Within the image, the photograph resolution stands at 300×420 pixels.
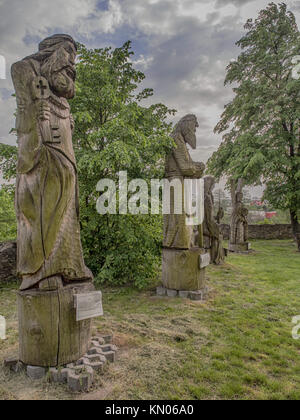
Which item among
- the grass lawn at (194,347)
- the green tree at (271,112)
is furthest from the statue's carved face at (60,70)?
the green tree at (271,112)

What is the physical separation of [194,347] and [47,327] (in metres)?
1.84

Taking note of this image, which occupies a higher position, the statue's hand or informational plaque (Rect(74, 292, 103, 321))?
the statue's hand

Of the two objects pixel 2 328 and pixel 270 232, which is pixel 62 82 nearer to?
pixel 2 328

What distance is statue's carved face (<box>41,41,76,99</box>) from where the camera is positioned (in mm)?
2771

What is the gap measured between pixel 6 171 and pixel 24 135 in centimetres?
336

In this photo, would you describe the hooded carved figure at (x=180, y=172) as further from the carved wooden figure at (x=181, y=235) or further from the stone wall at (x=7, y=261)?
the stone wall at (x=7, y=261)

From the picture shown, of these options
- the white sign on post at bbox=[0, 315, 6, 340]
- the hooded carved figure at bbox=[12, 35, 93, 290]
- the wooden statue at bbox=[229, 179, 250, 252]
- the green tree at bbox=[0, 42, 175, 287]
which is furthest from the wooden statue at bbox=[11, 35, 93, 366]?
the wooden statue at bbox=[229, 179, 250, 252]

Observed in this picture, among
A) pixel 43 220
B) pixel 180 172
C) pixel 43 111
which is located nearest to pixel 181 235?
pixel 180 172

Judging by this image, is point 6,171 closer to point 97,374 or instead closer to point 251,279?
point 97,374

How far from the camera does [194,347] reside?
11.3ft

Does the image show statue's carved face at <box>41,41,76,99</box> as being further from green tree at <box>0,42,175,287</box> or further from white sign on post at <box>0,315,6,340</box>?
white sign on post at <box>0,315,6,340</box>

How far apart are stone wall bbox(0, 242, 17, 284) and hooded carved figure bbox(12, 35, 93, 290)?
165 inches
